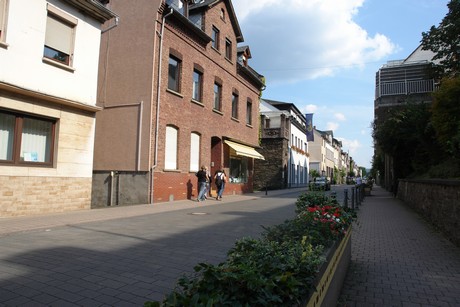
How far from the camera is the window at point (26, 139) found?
1048 centimetres

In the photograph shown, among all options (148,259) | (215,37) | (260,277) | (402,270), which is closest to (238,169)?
(215,37)

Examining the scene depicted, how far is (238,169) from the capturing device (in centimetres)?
2609

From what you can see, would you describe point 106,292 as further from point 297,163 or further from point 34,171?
point 297,163

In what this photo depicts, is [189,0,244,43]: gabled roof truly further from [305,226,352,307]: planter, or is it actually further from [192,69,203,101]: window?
[305,226,352,307]: planter

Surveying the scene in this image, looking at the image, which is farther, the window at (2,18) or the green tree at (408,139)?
the green tree at (408,139)

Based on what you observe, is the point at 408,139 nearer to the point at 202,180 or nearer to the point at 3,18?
the point at 202,180

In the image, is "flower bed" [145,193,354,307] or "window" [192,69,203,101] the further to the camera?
"window" [192,69,203,101]

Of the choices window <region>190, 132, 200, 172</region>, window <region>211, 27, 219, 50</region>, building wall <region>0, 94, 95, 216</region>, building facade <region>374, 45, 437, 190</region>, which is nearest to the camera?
building wall <region>0, 94, 95, 216</region>

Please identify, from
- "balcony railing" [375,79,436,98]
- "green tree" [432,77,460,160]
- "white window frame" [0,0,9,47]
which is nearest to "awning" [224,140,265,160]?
"green tree" [432,77,460,160]

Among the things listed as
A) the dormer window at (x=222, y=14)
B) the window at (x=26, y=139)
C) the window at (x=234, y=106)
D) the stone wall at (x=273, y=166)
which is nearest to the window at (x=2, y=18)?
the window at (x=26, y=139)

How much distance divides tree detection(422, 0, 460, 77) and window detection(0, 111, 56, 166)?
757 inches

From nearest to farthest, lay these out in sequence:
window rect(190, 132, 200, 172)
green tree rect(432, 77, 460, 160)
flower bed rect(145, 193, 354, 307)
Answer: flower bed rect(145, 193, 354, 307) < green tree rect(432, 77, 460, 160) < window rect(190, 132, 200, 172)

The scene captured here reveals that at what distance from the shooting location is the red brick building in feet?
53.3

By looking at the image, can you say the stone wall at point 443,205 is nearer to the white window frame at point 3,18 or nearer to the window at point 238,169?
the white window frame at point 3,18
